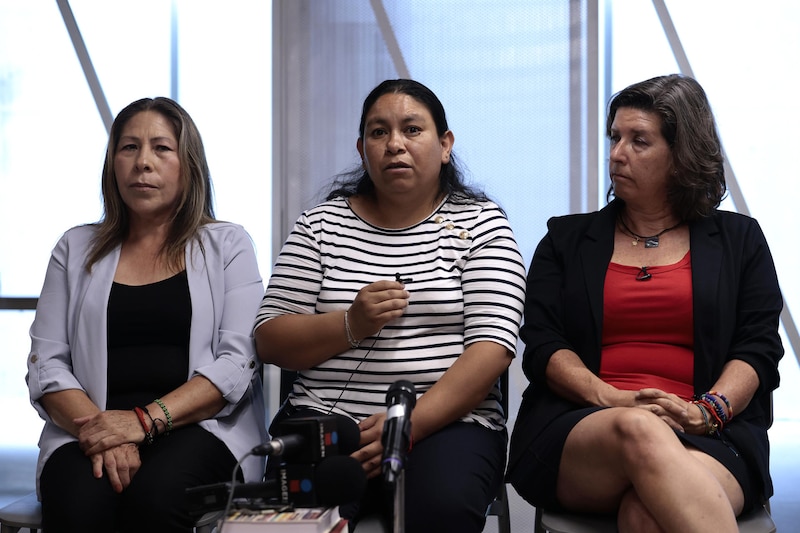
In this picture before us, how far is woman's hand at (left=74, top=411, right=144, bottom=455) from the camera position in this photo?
206cm

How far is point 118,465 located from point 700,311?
1.48m

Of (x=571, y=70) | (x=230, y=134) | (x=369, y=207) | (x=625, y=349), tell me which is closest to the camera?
(x=625, y=349)

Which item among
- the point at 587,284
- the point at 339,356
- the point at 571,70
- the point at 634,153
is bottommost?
the point at 339,356

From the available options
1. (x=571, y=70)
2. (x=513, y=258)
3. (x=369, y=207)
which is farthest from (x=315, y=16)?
(x=513, y=258)

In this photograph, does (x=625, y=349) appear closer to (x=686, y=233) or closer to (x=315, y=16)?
(x=686, y=233)

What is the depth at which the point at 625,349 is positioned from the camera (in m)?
2.19

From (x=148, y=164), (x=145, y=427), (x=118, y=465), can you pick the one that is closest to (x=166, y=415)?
(x=145, y=427)

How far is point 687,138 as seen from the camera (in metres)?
2.26

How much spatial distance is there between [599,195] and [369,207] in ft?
3.75

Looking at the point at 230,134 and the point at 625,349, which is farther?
the point at 230,134

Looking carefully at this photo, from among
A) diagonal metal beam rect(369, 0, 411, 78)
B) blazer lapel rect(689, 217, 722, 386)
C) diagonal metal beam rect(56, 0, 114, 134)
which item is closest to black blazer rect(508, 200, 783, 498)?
blazer lapel rect(689, 217, 722, 386)

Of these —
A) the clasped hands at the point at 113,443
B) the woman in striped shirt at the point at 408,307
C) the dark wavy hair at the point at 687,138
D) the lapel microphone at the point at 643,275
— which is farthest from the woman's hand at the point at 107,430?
the dark wavy hair at the point at 687,138

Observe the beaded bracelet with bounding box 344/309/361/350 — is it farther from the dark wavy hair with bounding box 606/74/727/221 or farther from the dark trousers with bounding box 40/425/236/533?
the dark wavy hair with bounding box 606/74/727/221

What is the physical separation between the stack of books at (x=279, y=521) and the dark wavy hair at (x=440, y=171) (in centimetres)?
119
